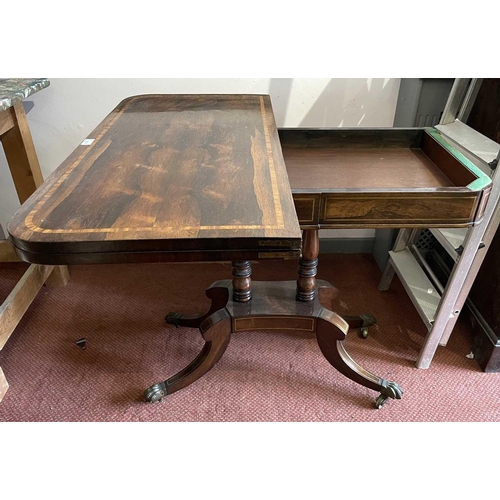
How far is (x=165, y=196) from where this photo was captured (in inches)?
34.8

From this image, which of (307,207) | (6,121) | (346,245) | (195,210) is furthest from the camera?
(346,245)

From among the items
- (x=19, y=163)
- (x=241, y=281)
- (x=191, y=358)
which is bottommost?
(x=191, y=358)

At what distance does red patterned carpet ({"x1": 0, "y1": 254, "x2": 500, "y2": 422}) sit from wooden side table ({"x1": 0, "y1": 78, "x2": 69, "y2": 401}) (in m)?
0.12

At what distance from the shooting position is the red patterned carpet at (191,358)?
1395mm

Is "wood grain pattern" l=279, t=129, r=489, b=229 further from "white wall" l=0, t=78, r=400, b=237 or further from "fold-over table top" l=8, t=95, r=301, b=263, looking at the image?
"white wall" l=0, t=78, r=400, b=237

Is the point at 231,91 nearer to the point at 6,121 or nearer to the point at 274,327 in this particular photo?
the point at 6,121

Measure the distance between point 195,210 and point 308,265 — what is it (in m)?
0.61

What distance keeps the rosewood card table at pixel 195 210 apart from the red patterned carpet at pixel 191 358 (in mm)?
96

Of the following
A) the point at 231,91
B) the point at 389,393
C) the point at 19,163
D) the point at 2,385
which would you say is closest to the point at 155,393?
the point at 2,385

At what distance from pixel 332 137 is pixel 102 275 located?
4.07 feet

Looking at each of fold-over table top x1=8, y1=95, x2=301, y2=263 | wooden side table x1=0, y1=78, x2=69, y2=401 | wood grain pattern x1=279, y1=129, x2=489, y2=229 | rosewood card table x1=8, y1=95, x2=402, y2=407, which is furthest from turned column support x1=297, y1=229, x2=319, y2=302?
wooden side table x1=0, y1=78, x2=69, y2=401

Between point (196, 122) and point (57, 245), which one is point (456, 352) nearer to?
point (196, 122)

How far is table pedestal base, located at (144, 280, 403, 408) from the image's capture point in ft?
4.41

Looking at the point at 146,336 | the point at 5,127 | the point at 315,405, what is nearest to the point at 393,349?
the point at 315,405
